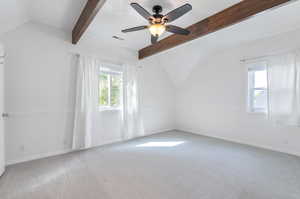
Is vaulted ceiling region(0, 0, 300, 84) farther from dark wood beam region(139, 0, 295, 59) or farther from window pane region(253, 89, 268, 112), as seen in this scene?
window pane region(253, 89, 268, 112)

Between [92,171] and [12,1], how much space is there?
2807mm

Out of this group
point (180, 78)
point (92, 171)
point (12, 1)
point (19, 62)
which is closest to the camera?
point (12, 1)

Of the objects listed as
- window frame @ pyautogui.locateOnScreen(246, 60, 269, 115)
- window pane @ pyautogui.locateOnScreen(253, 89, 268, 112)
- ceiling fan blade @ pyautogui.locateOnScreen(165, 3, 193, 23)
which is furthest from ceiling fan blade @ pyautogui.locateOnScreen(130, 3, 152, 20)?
window pane @ pyautogui.locateOnScreen(253, 89, 268, 112)

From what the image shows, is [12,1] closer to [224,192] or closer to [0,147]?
[0,147]

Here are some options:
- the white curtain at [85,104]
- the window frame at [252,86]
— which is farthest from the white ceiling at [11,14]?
the window frame at [252,86]

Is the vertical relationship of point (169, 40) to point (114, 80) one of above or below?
above

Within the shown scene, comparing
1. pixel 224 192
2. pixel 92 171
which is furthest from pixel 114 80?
pixel 224 192

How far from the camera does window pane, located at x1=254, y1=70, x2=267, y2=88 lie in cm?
365

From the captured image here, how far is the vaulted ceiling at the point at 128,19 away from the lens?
2369mm

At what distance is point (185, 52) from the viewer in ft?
14.2

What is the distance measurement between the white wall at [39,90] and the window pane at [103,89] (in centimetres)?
60

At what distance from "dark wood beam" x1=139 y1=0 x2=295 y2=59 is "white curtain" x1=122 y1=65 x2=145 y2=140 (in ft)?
4.50

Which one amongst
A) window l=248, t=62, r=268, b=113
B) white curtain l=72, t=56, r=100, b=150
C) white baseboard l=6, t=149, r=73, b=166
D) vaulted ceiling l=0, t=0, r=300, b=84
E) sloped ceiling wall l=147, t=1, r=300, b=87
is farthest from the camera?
window l=248, t=62, r=268, b=113

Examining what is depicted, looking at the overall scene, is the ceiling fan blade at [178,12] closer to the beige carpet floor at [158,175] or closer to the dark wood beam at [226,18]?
the dark wood beam at [226,18]
